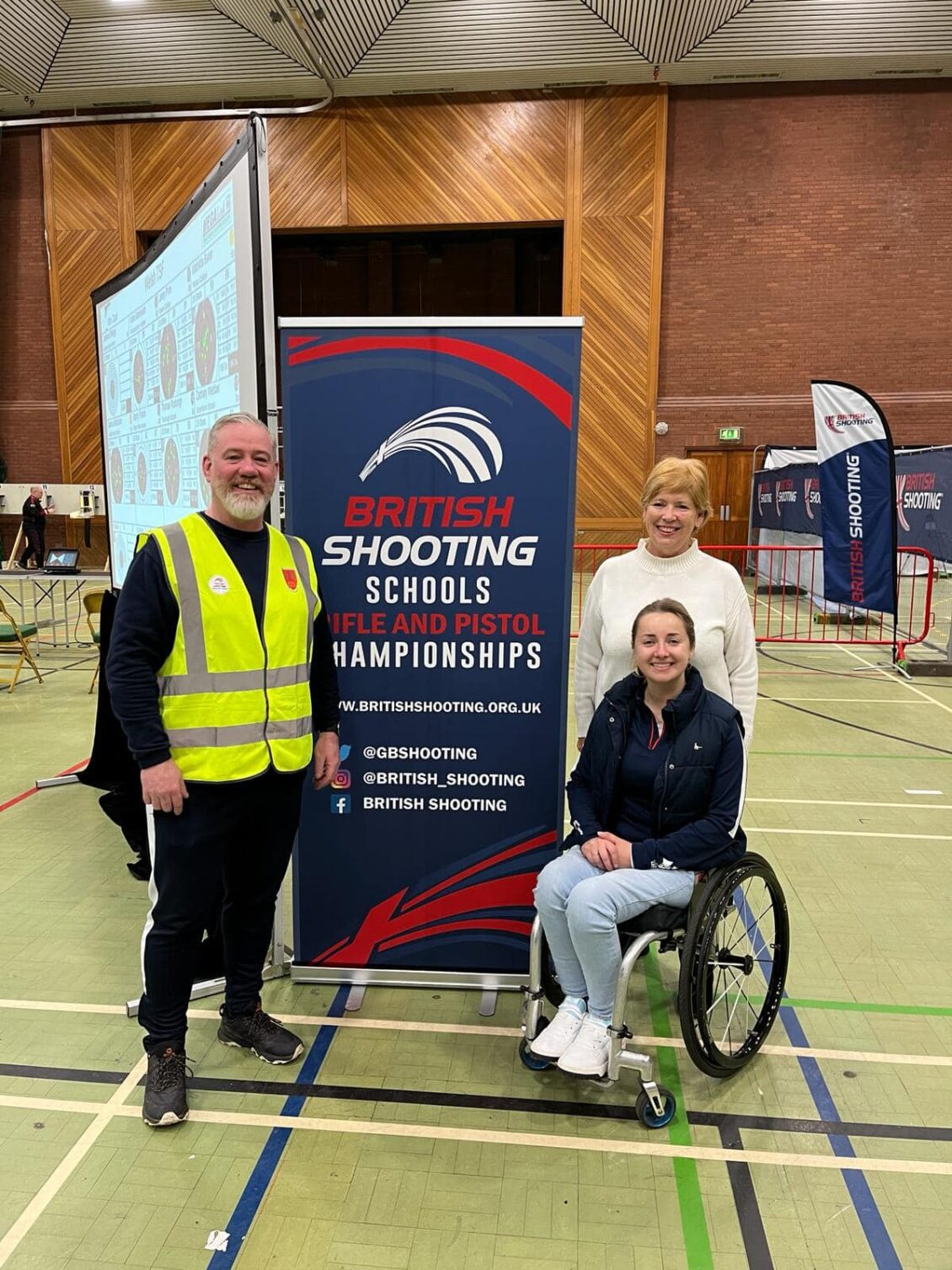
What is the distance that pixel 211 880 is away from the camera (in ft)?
6.96

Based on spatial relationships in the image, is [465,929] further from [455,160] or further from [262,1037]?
[455,160]

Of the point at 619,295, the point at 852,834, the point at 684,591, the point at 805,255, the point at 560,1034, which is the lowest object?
the point at 852,834

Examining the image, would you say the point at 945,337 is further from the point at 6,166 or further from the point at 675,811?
the point at 6,166

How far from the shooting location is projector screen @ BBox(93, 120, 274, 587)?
2381mm

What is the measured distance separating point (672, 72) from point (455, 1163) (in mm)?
15161

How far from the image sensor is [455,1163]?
2.05 meters

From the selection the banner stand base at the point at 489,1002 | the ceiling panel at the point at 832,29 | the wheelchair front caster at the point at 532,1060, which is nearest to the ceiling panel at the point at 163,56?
the ceiling panel at the point at 832,29

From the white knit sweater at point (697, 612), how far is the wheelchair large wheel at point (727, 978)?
476mm

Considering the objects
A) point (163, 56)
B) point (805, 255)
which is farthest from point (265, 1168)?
point (163, 56)

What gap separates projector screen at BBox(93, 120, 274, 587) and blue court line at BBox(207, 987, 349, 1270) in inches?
66.9

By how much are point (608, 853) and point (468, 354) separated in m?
1.42

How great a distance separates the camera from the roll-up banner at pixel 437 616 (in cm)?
243

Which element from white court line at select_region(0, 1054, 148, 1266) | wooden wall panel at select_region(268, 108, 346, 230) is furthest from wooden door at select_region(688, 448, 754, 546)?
white court line at select_region(0, 1054, 148, 1266)

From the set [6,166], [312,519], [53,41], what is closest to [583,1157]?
[312,519]
